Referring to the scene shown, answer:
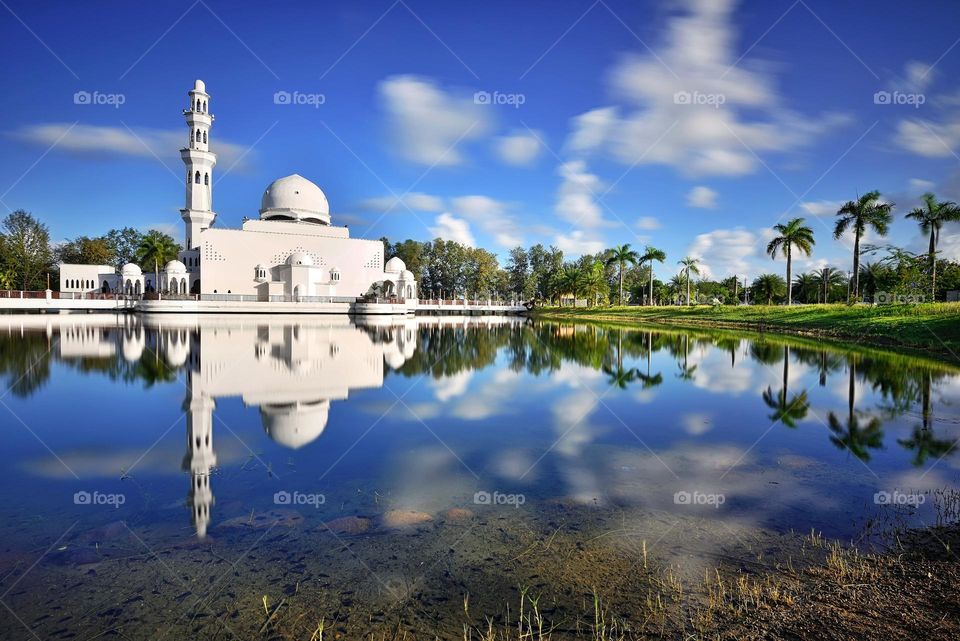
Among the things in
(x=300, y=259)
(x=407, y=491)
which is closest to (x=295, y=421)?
(x=407, y=491)

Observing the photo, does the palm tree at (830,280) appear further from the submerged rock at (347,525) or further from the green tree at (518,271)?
the submerged rock at (347,525)

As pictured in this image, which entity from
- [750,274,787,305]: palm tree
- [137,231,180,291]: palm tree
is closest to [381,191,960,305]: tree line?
[750,274,787,305]: palm tree

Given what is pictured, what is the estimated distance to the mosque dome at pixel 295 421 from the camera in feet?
27.1

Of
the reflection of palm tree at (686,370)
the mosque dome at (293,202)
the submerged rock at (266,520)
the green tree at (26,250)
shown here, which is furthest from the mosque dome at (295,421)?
the green tree at (26,250)

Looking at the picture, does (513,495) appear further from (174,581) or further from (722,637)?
(174,581)

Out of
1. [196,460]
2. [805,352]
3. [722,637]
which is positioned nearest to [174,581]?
[196,460]

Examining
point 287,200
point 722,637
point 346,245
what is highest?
point 287,200

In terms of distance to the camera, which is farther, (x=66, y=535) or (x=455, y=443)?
(x=455, y=443)

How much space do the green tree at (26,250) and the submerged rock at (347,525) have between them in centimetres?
7558

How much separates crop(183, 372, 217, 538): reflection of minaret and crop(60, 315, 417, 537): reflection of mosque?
10mm

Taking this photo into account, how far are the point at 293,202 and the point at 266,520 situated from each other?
5952 centimetres

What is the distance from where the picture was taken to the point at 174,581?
162 inches

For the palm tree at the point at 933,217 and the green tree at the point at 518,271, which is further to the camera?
the green tree at the point at 518,271

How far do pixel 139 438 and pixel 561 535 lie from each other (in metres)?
6.92
